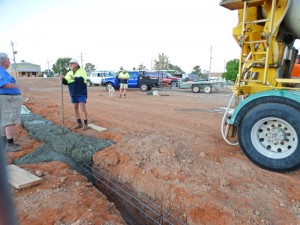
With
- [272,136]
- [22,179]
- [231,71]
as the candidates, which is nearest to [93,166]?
[22,179]

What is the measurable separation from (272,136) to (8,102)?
4.81 metres

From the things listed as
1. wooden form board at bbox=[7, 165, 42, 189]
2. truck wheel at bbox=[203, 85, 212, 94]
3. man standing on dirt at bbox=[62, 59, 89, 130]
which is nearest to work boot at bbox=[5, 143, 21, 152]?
wooden form board at bbox=[7, 165, 42, 189]

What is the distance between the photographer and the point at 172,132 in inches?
222

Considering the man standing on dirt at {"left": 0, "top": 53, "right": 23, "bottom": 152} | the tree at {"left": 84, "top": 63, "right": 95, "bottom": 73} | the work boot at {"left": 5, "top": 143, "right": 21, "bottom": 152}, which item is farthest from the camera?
the tree at {"left": 84, "top": 63, "right": 95, "bottom": 73}

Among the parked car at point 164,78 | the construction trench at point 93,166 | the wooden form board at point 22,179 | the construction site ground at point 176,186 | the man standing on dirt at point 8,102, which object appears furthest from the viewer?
the parked car at point 164,78

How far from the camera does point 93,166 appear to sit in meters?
4.20

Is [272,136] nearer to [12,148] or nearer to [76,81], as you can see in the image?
[76,81]

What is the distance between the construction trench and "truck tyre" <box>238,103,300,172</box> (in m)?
1.72

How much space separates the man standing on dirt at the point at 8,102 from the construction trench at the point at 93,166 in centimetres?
66

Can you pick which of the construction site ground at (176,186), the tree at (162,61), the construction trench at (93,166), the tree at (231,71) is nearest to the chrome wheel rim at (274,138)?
the construction site ground at (176,186)

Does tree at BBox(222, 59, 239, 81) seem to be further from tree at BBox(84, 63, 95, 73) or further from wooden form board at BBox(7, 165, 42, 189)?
tree at BBox(84, 63, 95, 73)

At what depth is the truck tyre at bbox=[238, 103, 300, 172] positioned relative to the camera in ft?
10.7

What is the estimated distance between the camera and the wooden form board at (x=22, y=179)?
2.91 m

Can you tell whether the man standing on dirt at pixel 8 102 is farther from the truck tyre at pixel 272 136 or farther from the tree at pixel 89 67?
the tree at pixel 89 67
